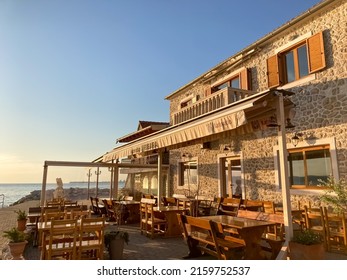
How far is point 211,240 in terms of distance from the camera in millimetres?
5195

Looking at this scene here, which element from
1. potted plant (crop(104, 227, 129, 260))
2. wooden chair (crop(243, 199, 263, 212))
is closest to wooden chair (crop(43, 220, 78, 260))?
potted plant (crop(104, 227, 129, 260))

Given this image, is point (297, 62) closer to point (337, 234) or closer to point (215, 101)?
point (215, 101)

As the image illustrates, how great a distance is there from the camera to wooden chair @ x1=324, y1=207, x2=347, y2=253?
590 centimetres

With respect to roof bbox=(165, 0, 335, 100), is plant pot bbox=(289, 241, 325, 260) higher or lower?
lower

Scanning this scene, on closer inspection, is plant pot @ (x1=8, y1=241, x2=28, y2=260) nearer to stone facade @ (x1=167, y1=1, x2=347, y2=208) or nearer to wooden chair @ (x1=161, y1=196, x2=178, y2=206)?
wooden chair @ (x1=161, y1=196, x2=178, y2=206)

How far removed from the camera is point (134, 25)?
7.59m

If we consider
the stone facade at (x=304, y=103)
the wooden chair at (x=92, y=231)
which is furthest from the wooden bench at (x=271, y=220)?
the wooden chair at (x=92, y=231)

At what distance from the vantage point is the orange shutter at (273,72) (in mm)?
9234

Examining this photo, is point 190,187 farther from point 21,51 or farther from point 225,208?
point 21,51

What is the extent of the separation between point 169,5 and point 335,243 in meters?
7.24

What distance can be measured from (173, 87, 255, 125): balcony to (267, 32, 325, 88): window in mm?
1121

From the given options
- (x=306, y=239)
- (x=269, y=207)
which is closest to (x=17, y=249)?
(x=306, y=239)

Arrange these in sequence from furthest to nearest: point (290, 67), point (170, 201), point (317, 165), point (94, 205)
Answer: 1. point (94, 205)
2. point (170, 201)
3. point (290, 67)
4. point (317, 165)

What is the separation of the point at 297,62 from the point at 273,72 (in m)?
0.84
